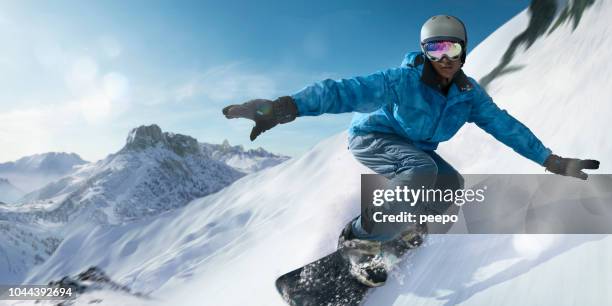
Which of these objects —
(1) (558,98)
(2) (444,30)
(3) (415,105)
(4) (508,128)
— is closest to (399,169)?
(3) (415,105)

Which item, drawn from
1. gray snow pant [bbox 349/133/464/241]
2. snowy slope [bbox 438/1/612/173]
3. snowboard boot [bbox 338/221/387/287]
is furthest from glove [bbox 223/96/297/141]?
snowy slope [bbox 438/1/612/173]

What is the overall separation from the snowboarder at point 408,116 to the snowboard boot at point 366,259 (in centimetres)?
1

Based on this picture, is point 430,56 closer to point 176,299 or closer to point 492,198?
point 492,198

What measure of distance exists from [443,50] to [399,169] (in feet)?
3.76

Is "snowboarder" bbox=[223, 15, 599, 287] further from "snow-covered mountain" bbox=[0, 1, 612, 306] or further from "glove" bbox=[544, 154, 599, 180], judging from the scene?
"snow-covered mountain" bbox=[0, 1, 612, 306]

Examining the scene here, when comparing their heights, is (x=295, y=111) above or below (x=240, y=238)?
above

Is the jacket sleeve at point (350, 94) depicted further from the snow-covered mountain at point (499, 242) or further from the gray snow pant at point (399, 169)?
the snow-covered mountain at point (499, 242)

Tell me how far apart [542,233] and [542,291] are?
2.57 ft

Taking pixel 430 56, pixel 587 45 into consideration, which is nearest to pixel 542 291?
pixel 430 56

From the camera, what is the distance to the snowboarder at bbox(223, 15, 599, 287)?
330 centimetres

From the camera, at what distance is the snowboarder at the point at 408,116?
3.30m

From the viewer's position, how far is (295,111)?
10.5ft

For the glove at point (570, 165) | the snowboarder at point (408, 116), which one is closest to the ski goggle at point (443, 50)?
the snowboarder at point (408, 116)

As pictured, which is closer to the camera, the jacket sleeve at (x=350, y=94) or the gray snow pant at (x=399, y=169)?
the jacket sleeve at (x=350, y=94)
